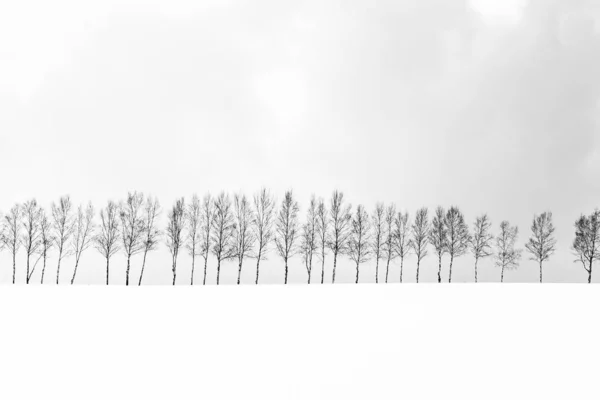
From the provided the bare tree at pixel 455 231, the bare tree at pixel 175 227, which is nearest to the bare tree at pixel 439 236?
the bare tree at pixel 455 231

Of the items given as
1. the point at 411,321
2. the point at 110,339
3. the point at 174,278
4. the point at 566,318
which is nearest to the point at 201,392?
the point at 110,339

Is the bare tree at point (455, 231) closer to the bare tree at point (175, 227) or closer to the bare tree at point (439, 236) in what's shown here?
the bare tree at point (439, 236)

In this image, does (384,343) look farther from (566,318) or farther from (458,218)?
(458,218)

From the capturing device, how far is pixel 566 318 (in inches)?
510

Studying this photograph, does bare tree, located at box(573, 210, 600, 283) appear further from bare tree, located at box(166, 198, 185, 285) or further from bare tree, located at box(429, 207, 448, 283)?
bare tree, located at box(166, 198, 185, 285)

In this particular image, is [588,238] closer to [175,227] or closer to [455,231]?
[455,231]

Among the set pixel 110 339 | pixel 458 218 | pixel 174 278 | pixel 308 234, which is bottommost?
pixel 174 278

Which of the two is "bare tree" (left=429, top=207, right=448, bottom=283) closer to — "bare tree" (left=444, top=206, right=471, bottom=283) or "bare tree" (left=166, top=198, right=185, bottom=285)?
"bare tree" (left=444, top=206, right=471, bottom=283)

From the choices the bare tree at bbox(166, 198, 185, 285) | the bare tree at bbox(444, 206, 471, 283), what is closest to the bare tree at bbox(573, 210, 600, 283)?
the bare tree at bbox(444, 206, 471, 283)

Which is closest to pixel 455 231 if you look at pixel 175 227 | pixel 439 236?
pixel 439 236

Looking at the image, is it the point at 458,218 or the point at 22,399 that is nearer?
the point at 22,399

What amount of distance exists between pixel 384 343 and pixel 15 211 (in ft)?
187

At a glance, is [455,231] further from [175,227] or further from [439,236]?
[175,227]

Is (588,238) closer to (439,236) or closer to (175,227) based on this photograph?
(439,236)
